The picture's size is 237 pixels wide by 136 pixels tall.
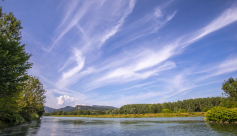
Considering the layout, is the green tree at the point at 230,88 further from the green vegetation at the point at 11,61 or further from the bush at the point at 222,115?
the green vegetation at the point at 11,61

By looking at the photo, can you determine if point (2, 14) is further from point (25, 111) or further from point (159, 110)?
point (159, 110)

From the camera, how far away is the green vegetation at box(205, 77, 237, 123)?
40.7 meters

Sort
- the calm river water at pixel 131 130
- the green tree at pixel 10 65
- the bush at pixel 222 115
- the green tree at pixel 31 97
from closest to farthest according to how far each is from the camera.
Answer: the green tree at pixel 10 65
the calm river water at pixel 131 130
the bush at pixel 222 115
the green tree at pixel 31 97

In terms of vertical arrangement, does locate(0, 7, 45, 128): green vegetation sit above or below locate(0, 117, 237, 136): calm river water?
above

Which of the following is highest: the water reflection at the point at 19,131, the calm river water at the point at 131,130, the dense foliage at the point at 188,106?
the dense foliage at the point at 188,106

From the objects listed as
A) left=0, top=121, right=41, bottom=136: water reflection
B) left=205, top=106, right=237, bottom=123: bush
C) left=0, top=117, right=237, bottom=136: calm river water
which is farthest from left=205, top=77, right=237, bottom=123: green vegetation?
left=0, top=121, right=41, bottom=136: water reflection

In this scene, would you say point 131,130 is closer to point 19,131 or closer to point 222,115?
point 19,131

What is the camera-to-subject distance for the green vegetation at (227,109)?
133 feet

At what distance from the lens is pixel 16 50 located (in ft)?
71.8

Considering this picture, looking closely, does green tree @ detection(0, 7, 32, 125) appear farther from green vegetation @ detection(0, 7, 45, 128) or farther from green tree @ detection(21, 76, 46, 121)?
green tree @ detection(21, 76, 46, 121)

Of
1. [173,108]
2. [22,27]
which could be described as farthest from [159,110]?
[22,27]

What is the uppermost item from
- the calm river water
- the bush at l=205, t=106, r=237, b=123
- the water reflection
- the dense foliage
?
the dense foliage

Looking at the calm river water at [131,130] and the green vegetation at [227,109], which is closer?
the calm river water at [131,130]

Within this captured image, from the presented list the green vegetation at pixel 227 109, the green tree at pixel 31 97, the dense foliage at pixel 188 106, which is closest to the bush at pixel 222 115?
the green vegetation at pixel 227 109
